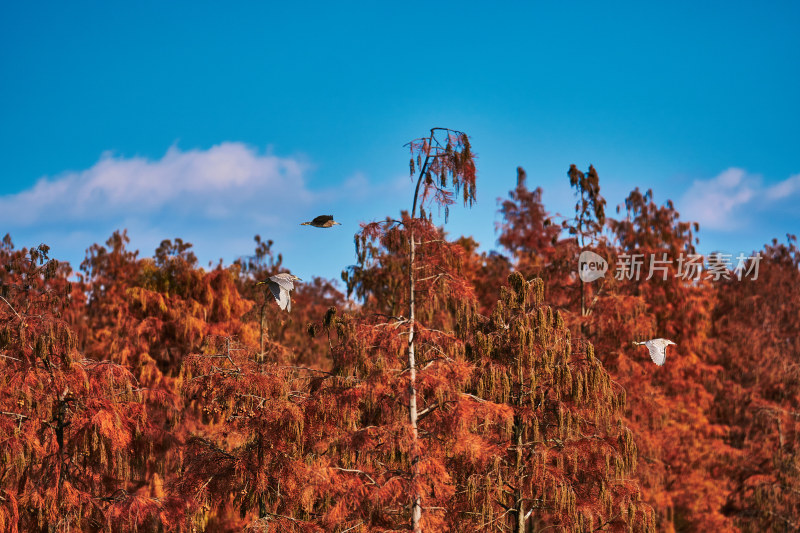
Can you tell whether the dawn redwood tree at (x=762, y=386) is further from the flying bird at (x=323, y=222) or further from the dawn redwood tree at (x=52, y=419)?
the dawn redwood tree at (x=52, y=419)

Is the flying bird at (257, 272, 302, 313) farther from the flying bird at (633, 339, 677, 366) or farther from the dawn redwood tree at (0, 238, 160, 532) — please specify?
the flying bird at (633, 339, 677, 366)

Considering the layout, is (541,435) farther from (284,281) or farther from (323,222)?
(323,222)

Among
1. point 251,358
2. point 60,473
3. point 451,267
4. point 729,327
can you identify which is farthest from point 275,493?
point 729,327

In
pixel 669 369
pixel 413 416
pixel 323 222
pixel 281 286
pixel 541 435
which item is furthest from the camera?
pixel 669 369

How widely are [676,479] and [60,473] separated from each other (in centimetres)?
1523

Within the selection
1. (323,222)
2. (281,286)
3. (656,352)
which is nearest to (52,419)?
(281,286)

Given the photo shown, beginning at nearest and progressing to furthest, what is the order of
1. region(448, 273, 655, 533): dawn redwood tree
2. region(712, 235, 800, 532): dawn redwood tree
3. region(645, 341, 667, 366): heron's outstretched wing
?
region(645, 341, 667, 366): heron's outstretched wing < region(448, 273, 655, 533): dawn redwood tree < region(712, 235, 800, 532): dawn redwood tree

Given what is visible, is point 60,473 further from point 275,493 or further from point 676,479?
point 676,479

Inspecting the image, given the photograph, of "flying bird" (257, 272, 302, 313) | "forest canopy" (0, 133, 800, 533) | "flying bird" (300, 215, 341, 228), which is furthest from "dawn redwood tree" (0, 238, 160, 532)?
"flying bird" (300, 215, 341, 228)

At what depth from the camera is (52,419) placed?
11.6 metres

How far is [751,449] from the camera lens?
21.0 meters

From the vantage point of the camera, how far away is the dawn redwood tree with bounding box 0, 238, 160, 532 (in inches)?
435

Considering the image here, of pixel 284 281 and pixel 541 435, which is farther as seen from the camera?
pixel 541 435

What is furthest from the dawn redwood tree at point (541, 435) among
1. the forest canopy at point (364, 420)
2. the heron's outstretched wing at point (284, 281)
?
the heron's outstretched wing at point (284, 281)
